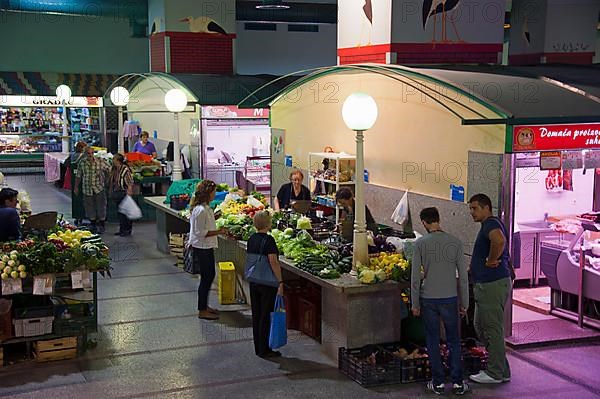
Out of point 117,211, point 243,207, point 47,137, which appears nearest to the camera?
point 243,207

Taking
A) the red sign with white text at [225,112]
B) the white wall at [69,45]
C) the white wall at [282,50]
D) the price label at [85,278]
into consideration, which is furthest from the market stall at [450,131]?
the white wall at [69,45]

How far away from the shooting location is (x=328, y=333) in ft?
26.9

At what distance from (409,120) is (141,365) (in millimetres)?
4855

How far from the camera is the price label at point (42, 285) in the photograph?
7.95 m

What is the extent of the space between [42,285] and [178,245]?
507cm

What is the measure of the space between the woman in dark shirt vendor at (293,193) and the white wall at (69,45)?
16.2 m

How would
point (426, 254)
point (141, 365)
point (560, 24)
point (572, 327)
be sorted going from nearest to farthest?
1. point (426, 254)
2. point (141, 365)
3. point (572, 327)
4. point (560, 24)

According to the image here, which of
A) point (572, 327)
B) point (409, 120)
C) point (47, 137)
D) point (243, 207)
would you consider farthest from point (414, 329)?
point (47, 137)

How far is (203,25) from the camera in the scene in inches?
757

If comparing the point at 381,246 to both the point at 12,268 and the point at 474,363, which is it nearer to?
the point at 474,363

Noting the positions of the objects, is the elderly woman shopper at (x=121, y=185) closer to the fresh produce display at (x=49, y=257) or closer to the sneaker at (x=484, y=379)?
the fresh produce display at (x=49, y=257)

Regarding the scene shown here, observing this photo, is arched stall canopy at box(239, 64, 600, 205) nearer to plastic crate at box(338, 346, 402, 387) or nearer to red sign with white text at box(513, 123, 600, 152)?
red sign with white text at box(513, 123, 600, 152)

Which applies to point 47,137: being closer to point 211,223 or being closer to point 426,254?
point 211,223

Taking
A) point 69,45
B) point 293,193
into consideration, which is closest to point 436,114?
point 293,193
